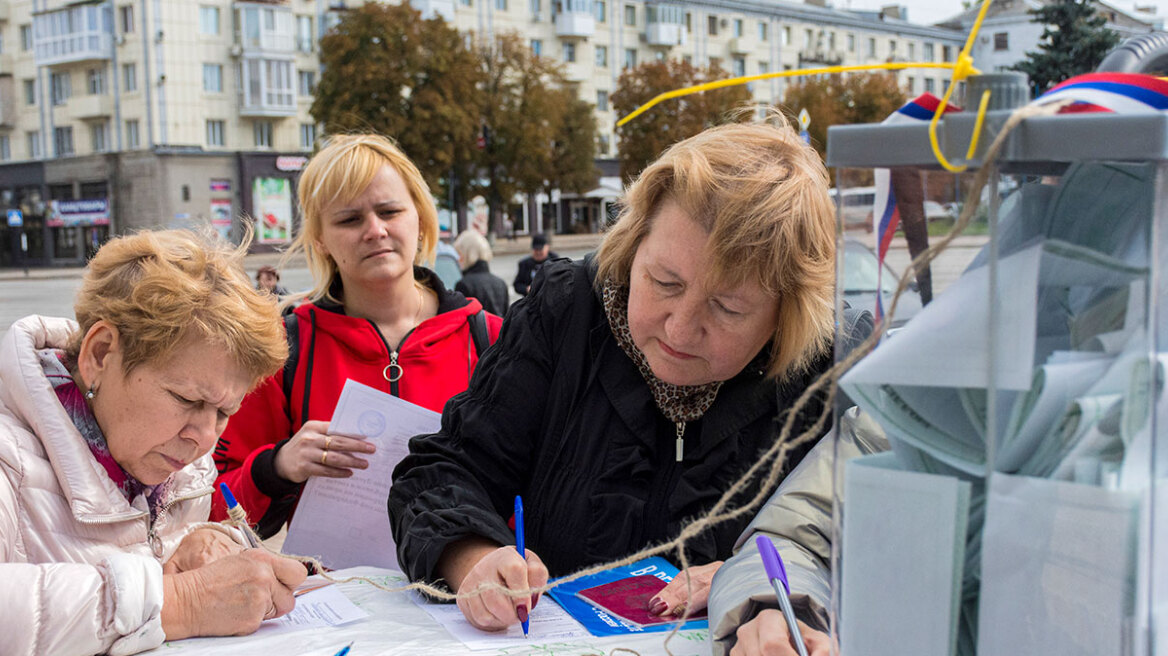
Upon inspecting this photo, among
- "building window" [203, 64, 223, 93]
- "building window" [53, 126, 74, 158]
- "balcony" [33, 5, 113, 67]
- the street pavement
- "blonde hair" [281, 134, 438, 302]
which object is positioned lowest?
the street pavement

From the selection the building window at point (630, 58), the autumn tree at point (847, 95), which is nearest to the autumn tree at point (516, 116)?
the autumn tree at point (847, 95)

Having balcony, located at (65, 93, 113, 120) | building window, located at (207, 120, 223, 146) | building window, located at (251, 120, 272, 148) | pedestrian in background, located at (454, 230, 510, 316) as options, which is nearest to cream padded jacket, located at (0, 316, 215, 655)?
pedestrian in background, located at (454, 230, 510, 316)

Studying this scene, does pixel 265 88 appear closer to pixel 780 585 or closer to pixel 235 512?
pixel 235 512

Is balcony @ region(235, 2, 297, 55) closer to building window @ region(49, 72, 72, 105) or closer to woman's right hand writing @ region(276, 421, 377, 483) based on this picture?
building window @ region(49, 72, 72, 105)

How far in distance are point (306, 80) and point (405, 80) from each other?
301 inches

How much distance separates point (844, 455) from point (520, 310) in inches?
41.8

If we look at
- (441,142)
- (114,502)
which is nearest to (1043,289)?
(114,502)

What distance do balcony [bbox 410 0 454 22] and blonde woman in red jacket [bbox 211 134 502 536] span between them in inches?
1377

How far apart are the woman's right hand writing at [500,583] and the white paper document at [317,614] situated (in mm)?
163

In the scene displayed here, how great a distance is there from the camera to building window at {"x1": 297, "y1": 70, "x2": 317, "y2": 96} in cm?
3616

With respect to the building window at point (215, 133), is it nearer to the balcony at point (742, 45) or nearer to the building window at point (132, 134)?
the building window at point (132, 134)

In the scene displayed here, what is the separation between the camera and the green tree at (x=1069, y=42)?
23109 millimetres

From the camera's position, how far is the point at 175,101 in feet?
108

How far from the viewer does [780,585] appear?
118 centimetres
